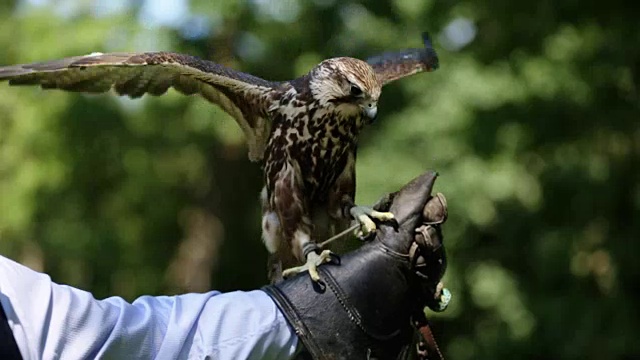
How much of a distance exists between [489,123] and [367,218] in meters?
5.53

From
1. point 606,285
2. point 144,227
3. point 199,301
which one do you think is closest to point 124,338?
point 199,301

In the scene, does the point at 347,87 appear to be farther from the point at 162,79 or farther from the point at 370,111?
the point at 162,79

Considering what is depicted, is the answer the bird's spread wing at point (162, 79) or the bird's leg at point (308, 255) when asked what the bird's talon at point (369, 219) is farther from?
the bird's spread wing at point (162, 79)

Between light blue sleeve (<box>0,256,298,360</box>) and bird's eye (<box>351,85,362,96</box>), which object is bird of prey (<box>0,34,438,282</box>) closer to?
bird's eye (<box>351,85,362,96</box>)

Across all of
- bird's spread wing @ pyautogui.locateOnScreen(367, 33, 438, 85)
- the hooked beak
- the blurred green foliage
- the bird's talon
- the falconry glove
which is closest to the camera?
the falconry glove

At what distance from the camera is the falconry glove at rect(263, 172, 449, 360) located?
2.74 m

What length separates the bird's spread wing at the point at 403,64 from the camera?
4.31 m

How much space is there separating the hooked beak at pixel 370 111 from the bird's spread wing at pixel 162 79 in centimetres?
43

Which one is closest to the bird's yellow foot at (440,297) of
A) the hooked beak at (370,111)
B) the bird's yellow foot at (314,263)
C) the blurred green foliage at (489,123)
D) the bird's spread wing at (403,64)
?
the bird's yellow foot at (314,263)

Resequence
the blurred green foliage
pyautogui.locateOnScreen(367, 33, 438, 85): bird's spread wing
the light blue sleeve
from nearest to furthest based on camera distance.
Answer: the light blue sleeve → pyautogui.locateOnScreen(367, 33, 438, 85): bird's spread wing → the blurred green foliage

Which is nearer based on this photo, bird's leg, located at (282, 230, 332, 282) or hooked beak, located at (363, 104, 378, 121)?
bird's leg, located at (282, 230, 332, 282)

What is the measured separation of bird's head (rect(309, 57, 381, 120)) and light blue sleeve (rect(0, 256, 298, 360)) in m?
1.04

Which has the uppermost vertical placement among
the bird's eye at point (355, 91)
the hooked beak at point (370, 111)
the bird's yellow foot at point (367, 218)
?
the bird's eye at point (355, 91)

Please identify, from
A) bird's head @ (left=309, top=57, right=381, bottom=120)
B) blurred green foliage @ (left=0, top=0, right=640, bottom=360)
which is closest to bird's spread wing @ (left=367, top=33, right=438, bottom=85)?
bird's head @ (left=309, top=57, right=381, bottom=120)
